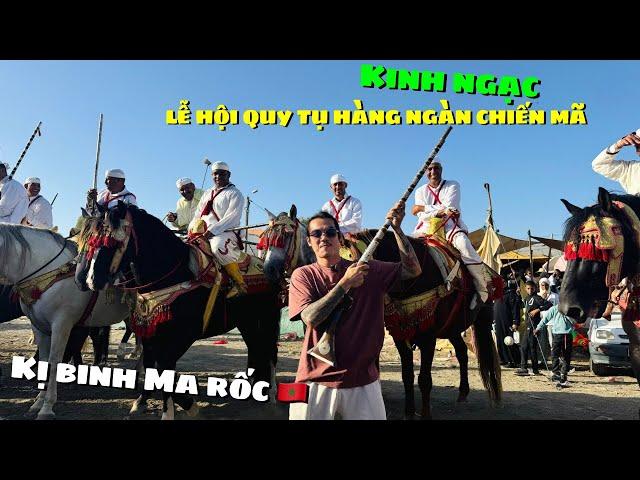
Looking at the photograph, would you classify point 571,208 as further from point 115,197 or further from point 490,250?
point 490,250

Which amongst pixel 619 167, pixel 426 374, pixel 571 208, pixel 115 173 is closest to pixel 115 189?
pixel 115 173

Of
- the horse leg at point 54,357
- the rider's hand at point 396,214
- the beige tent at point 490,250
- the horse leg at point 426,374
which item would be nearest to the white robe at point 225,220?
the horse leg at point 54,357

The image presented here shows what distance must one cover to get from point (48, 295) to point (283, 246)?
2812mm

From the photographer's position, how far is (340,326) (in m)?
2.53

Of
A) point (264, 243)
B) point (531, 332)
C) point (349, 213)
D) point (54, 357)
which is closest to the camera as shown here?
point (54, 357)

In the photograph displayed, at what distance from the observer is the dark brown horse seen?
5277 millimetres

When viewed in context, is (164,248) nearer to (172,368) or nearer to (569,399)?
(172,368)

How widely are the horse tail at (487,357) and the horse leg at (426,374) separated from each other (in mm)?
1362

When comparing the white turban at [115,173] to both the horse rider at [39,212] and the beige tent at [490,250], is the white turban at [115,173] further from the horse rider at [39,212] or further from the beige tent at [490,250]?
the beige tent at [490,250]

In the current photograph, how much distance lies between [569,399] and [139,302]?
611cm

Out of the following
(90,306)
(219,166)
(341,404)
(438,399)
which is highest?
(219,166)

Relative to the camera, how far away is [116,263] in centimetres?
453
